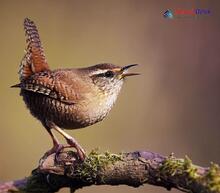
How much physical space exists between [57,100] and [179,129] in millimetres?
2833

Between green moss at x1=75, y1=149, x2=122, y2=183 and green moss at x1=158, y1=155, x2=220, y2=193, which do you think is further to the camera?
green moss at x1=75, y1=149, x2=122, y2=183

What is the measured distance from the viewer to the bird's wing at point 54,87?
4352mm

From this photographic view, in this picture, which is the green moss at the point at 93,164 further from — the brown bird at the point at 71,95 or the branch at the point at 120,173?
the brown bird at the point at 71,95

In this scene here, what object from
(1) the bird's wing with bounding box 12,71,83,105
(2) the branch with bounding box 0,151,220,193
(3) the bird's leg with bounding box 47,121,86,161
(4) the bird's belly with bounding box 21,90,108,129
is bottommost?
(2) the branch with bounding box 0,151,220,193

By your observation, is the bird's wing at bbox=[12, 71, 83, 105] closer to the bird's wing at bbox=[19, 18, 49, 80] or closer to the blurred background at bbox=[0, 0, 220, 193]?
the bird's wing at bbox=[19, 18, 49, 80]

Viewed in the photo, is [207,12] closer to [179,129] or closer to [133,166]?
[179,129]

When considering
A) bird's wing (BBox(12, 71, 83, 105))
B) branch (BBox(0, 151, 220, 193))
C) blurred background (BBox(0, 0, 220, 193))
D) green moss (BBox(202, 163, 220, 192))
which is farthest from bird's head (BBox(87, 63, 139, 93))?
blurred background (BBox(0, 0, 220, 193))

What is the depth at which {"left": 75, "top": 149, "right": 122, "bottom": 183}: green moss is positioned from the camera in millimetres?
3477

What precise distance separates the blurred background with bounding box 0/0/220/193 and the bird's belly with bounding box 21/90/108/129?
2331mm

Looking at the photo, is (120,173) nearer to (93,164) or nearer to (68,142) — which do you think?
(93,164)

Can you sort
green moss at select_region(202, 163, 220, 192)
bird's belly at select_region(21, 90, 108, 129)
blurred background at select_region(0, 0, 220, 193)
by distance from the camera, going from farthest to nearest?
blurred background at select_region(0, 0, 220, 193)
bird's belly at select_region(21, 90, 108, 129)
green moss at select_region(202, 163, 220, 192)

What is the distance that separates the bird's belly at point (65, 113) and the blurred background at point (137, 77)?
233 cm

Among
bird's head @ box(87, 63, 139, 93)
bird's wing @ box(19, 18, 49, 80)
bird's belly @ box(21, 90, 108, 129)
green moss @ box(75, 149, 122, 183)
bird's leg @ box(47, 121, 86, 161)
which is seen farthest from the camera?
bird's wing @ box(19, 18, 49, 80)

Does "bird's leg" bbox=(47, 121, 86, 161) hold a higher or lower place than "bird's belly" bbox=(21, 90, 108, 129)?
lower
